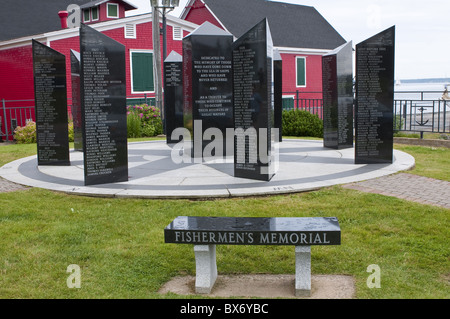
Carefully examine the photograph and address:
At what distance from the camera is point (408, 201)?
696 cm

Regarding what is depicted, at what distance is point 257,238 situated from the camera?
14.5 feet

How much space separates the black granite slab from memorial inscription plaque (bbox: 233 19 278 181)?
363 cm

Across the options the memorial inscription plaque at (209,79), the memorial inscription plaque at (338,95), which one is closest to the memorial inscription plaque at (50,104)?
the memorial inscription plaque at (209,79)

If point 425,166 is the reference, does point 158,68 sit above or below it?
above

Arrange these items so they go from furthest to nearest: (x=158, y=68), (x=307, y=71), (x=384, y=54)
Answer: (x=307, y=71) < (x=158, y=68) < (x=384, y=54)

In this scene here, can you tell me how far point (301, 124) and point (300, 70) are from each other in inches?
684

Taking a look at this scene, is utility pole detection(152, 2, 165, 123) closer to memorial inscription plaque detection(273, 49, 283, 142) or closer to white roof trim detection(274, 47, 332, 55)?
memorial inscription plaque detection(273, 49, 283, 142)

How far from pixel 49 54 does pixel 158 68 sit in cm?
1021

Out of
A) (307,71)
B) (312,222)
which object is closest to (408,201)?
(312,222)

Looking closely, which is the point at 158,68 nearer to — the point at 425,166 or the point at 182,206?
the point at 425,166

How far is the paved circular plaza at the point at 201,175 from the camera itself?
25.0 ft

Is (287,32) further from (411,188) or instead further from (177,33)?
(411,188)

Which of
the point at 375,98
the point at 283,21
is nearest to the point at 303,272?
the point at 375,98

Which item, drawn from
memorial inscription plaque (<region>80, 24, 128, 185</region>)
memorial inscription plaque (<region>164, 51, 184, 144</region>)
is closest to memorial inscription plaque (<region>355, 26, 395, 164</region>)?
memorial inscription plaque (<region>80, 24, 128, 185</region>)
